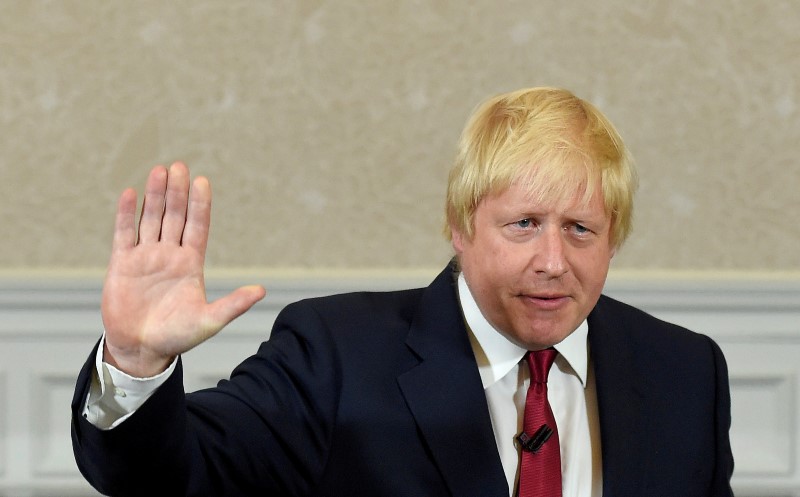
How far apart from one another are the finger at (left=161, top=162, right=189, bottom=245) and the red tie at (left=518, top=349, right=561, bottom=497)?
529 millimetres

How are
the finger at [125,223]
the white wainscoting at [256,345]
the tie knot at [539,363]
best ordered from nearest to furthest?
the finger at [125,223], the tie knot at [539,363], the white wainscoting at [256,345]

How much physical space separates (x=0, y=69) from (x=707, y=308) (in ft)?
5.89

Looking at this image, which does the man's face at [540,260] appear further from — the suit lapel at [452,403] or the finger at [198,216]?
the finger at [198,216]

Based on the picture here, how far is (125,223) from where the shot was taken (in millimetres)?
1140

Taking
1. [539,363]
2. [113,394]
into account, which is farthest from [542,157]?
[113,394]

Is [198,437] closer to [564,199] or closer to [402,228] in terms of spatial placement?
[564,199]

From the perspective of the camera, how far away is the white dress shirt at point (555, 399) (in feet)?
4.84

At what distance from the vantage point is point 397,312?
159cm

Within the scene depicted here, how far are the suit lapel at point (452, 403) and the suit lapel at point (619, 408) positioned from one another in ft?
0.54

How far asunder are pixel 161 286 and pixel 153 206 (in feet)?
0.27

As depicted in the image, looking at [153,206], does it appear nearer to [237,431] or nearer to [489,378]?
[237,431]

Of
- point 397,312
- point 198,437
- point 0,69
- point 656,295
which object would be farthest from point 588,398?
point 0,69

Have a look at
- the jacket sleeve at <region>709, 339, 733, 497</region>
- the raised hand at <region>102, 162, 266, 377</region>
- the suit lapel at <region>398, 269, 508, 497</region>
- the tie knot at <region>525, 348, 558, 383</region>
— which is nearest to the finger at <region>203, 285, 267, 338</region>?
the raised hand at <region>102, 162, 266, 377</region>

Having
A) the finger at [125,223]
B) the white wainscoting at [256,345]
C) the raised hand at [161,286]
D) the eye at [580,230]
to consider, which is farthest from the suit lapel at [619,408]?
the white wainscoting at [256,345]
